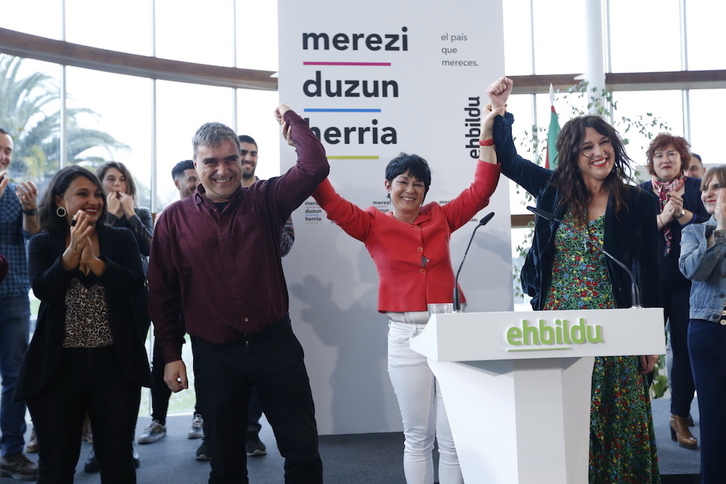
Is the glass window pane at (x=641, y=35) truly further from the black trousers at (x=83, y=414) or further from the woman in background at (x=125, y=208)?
the black trousers at (x=83, y=414)

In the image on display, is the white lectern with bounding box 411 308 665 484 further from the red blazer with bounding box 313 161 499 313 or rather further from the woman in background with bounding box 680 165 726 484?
the woman in background with bounding box 680 165 726 484

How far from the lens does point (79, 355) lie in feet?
8.15

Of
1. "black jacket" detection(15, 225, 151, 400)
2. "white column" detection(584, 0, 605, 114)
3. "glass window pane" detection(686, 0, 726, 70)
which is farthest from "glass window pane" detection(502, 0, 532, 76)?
"black jacket" detection(15, 225, 151, 400)

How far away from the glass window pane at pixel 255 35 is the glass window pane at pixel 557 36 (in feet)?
10.00

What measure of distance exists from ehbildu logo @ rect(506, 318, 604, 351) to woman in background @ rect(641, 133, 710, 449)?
2321 millimetres

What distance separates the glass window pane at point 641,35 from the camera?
768cm

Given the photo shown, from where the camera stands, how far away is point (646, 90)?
753 centimetres

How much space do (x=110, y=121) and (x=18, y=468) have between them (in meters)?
3.51

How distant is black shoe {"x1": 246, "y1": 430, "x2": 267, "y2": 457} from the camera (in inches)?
150

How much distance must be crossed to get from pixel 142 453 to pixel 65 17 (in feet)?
12.9

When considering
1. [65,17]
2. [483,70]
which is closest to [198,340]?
[483,70]

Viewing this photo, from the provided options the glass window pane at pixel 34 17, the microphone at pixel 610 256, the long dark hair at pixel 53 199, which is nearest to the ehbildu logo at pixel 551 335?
the microphone at pixel 610 256

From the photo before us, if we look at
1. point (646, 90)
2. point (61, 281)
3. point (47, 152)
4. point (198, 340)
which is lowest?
point (198, 340)

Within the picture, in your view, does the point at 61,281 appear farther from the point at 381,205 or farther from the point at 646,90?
the point at 646,90
